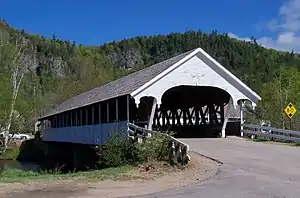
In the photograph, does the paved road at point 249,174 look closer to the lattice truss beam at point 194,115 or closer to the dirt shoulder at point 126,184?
the dirt shoulder at point 126,184

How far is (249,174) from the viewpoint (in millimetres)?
14938

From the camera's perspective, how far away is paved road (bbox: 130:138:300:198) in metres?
11.6

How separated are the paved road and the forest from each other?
785 inches

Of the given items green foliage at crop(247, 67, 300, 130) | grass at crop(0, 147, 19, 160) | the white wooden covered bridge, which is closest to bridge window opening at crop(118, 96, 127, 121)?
the white wooden covered bridge

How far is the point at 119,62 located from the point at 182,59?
151 metres

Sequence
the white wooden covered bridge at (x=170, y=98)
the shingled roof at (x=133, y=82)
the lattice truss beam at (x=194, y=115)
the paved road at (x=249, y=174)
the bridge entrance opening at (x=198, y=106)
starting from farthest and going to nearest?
the lattice truss beam at (x=194, y=115) < the bridge entrance opening at (x=198, y=106) < the shingled roof at (x=133, y=82) < the white wooden covered bridge at (x=170, y=98) < the paved road at (x=249, y=174)

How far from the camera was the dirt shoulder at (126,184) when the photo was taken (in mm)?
12141

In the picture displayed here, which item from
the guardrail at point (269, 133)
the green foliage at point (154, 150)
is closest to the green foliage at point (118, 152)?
the green foliage at point (154, 150)

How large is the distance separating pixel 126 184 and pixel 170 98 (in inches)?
873

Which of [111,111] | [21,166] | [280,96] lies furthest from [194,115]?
[21,166]

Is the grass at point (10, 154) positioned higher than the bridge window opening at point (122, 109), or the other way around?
the bridge window opening at point (122, 109)

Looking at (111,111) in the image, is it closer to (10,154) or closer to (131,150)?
(131,150)

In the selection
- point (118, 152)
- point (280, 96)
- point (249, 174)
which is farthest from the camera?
point (280, 96)

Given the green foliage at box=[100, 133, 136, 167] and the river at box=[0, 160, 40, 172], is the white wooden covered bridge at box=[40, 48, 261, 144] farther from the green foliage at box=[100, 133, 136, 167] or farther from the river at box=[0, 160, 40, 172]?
the river at box=[0, 160, 40, 172]
